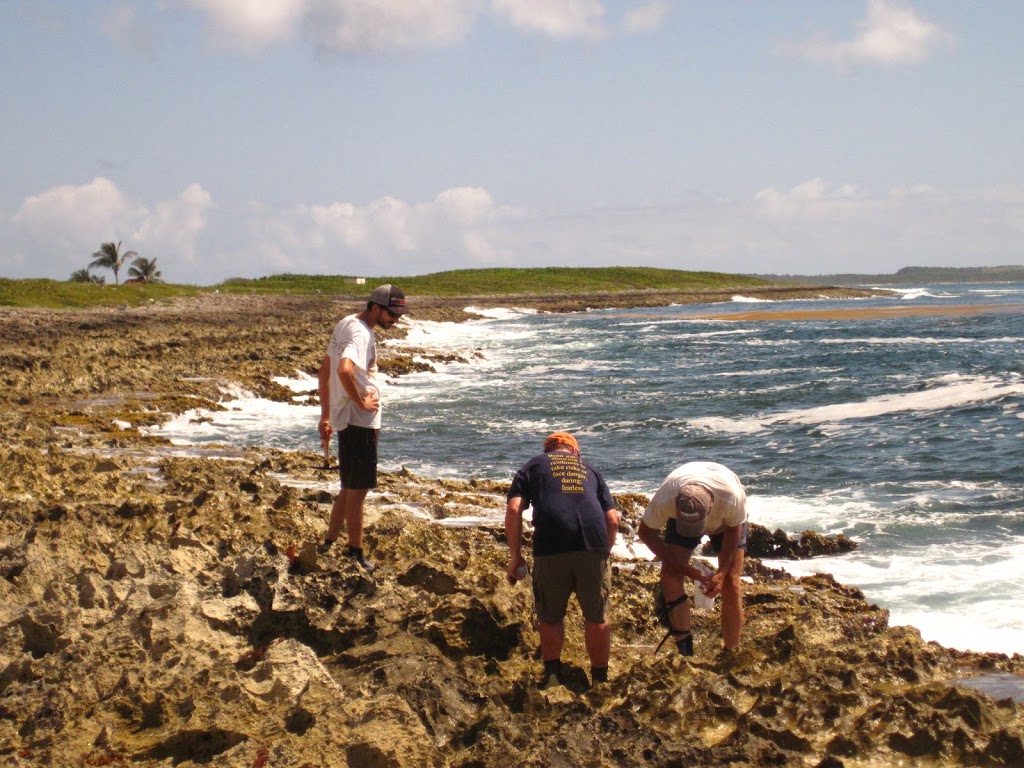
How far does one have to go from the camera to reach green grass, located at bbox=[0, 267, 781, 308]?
48.5 metres

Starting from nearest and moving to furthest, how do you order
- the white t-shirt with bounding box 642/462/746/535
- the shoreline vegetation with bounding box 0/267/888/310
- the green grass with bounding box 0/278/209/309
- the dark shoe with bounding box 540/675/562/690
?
1. the dark shoe with bounding box 540/675/562/690
2. the white t-shirt with bounding box 642/462/746/535
3. the green grass with bounding box 0/278/209/309
4. the shoreline vegetation with bounding box 0/267/888/310

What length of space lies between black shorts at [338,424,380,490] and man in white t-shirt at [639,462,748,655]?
1.86 meters

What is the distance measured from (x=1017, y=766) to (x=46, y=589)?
4.45m

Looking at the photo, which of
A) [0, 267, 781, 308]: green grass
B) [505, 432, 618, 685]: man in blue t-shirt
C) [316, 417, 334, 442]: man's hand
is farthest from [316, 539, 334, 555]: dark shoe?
[0, 267, 781, 308]: green grass

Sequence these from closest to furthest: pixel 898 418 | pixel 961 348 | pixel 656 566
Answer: pixel 656 566 < pixel 898 418 < pixel 961 348

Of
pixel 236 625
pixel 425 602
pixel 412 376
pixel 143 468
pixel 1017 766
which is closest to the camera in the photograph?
pixel 1017 766

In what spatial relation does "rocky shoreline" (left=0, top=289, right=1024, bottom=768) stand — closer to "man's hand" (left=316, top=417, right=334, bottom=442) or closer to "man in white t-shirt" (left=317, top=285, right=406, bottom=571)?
"man in white t-shirt" (left=317, top=285, right=406, bottom=571)

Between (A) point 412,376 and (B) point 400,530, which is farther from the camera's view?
(A) point 412,376

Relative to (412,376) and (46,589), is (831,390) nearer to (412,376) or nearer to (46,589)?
(412,376)

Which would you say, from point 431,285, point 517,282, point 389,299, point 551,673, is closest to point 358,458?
point 389,299

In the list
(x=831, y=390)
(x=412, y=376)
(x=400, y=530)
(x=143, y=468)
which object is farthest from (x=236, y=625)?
(x=412, y=376)

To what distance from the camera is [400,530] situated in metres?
8.48

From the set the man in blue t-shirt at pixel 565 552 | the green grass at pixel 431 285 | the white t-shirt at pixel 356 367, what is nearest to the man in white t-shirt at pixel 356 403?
the white t-shirt at pixel 356 367

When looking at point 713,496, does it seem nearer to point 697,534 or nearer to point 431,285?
point 697,534
